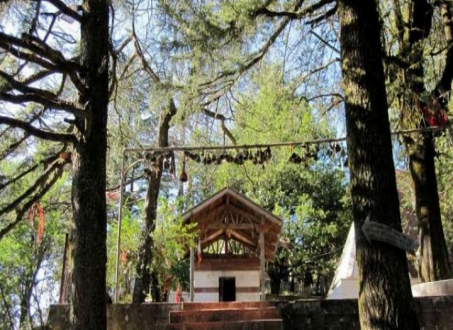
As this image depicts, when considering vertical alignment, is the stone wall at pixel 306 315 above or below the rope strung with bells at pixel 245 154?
below

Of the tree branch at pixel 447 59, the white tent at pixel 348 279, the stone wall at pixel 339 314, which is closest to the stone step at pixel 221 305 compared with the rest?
the stone wall at pixel 339 314

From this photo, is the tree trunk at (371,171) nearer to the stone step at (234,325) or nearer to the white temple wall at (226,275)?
the stone step at (234,325)

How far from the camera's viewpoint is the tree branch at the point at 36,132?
4733mm

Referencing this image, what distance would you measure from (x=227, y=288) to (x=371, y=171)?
10270 mm

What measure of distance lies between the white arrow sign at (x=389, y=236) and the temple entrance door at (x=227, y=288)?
10167mm

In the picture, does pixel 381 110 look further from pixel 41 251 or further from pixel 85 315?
pixel 41 251

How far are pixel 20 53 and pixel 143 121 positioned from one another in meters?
8.33

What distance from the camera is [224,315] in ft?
26.8

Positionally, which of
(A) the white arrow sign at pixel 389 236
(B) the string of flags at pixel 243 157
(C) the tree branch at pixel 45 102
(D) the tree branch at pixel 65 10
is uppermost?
(D) the tree branch at pixel 65 10

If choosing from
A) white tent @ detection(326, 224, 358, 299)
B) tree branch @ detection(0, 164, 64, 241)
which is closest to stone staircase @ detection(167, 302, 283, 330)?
tree branch @ detection(0, 164, 64, 241)

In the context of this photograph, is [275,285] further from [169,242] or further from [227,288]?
[169,242]

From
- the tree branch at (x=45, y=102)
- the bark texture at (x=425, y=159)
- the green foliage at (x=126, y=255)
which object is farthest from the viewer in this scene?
the green foliage at (x=126, y=255)

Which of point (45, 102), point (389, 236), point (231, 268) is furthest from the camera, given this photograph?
point (231, 268)

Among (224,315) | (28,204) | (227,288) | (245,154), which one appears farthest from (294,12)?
(227,288)
